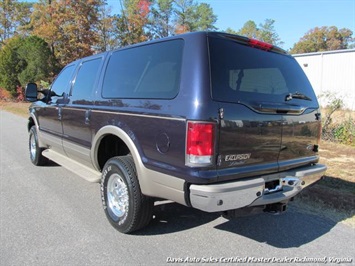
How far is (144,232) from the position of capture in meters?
3.88

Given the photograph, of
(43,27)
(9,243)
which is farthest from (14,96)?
(9,243)

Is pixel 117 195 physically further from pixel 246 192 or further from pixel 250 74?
pixel 250 74

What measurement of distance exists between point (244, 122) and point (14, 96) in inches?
1405

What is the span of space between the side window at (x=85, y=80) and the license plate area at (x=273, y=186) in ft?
8.63

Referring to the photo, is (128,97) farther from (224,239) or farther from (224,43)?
(224,239)

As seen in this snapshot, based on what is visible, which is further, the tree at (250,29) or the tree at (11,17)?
the tree at (250,29)

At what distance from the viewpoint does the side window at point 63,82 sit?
18.3 feet

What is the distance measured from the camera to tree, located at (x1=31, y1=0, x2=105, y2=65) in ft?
112

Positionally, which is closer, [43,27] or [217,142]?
[217,142]

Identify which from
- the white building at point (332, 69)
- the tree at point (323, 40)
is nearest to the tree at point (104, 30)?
the white building at point (332, 69)

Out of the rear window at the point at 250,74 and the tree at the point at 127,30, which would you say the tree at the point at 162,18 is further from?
the rear window at the point at 250,74

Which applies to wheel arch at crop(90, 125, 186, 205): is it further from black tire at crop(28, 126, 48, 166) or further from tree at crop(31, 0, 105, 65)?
tree at crop(31, 0, 105, 65)

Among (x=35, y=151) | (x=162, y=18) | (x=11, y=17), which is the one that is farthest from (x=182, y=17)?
(x=35, y=151)

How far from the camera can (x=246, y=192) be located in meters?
3.08
